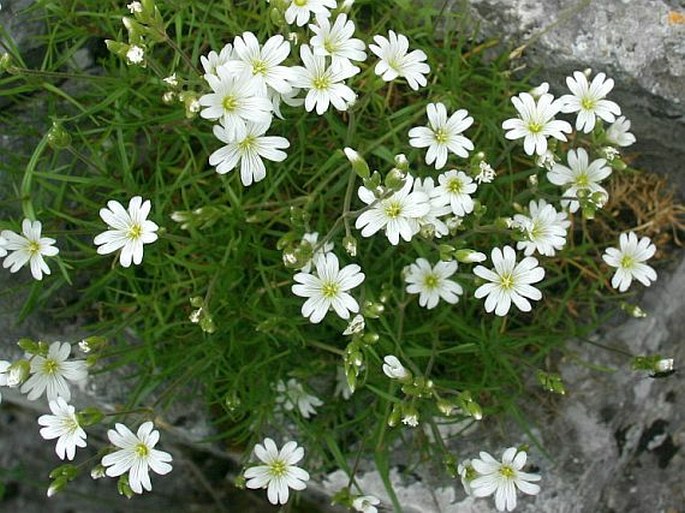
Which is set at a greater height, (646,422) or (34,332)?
(34,332)

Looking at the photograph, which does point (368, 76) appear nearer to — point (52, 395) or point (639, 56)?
point (639, 56)

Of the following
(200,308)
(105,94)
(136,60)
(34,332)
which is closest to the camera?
(136,60)

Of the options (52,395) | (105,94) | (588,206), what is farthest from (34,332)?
(588,206)

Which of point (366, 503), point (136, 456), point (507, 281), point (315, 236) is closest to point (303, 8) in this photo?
point (315, 236)

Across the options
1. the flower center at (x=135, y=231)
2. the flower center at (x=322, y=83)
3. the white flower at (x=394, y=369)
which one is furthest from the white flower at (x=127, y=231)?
the white flower at (x=394, y=369)

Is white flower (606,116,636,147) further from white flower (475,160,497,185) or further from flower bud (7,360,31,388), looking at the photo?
flower bud (7,360,31,388)

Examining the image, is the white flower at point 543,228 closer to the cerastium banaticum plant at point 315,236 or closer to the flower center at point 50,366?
the cerastium banaticum plant at point 315,236

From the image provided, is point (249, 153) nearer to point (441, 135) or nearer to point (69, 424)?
point (441, 135)

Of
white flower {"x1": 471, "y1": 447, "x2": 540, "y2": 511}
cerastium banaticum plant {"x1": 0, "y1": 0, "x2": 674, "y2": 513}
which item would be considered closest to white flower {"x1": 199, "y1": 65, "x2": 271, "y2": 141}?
cerastium banaticum plant {"x1": 0, "y1": 0, "x2": 674, "y2": 513}
